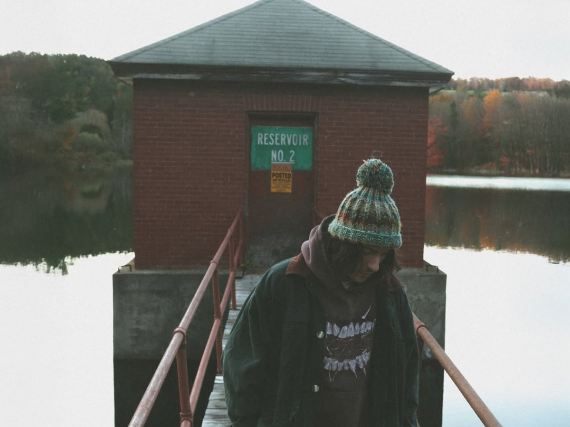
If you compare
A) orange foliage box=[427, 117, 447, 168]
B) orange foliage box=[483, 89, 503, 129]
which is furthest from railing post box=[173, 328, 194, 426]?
orange foliage box=[483, 89, 503, 129]

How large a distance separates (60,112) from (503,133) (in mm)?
60319

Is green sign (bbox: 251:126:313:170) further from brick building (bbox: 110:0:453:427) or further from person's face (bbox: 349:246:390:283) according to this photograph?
person's face (bbox: 349:246:390:283)

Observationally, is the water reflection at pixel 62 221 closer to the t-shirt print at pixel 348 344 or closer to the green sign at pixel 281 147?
the green sign at pixel 281 147

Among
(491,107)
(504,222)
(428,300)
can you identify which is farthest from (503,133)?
(428,300)

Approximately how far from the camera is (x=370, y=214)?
6.70 ft

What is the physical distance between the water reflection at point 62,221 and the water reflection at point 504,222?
50.1 ft

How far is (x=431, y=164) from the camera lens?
9138cm

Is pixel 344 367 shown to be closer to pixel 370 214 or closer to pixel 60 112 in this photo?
pixel 370 214

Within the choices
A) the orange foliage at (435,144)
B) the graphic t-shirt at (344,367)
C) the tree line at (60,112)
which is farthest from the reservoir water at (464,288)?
the orange foliage at (435,144)

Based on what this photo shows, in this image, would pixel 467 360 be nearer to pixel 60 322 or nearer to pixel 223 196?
pixel 223 196

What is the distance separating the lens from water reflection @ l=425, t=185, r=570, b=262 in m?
26.8

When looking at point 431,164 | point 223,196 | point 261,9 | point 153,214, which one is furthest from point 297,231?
point 431,164

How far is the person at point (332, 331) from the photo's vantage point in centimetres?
207

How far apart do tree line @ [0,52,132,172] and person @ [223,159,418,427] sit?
210 feet
